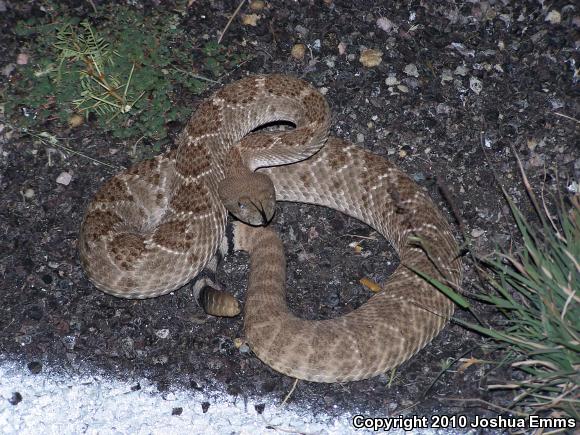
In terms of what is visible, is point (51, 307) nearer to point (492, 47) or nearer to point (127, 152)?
point (127, 152)

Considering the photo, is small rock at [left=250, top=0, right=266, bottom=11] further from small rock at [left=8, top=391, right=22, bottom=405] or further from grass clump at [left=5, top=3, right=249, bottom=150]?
small rock at [left=8, top=391, right=22, bottom=405]

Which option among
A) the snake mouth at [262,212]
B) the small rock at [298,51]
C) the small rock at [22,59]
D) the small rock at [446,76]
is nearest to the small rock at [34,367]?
the snake mouth at [262,212]

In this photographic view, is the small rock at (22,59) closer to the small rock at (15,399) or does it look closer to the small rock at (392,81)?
the small rock at (15,399)

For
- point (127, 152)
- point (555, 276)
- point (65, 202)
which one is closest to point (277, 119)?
point (127, 152)

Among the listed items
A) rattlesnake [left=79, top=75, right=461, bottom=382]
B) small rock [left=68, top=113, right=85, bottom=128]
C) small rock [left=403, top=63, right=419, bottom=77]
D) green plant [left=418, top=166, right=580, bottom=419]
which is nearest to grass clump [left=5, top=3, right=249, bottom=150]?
small rock [left=68, top=113, right=85, bottom=128]

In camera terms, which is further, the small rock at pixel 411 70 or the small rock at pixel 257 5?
the small rock at pixel 257 5

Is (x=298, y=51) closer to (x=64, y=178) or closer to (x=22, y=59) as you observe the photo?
(x=64, y=178)
